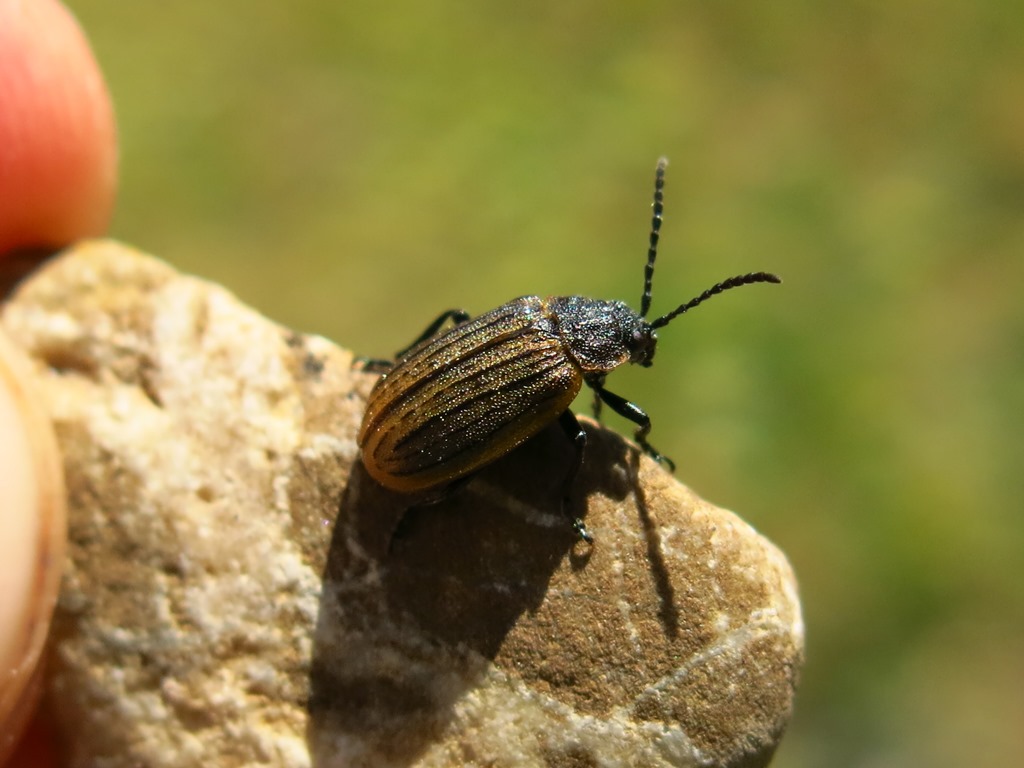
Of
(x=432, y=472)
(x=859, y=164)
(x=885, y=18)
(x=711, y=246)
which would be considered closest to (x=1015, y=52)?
(x=885, y=18)

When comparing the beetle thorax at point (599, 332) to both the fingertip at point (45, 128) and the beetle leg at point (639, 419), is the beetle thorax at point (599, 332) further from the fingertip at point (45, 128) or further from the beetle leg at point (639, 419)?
the fingertip at point (45, 128)

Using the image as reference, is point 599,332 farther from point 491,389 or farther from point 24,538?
point 24,538

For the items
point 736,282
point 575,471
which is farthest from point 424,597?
point 736,282

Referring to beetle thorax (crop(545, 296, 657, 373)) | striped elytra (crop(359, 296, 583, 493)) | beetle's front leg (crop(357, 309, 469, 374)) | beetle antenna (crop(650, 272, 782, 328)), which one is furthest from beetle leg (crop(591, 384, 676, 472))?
beetle's front leg (crop(357, 309, 469, 374))

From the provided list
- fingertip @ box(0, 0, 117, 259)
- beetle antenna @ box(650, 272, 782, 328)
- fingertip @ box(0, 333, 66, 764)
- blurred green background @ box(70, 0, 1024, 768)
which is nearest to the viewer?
fingertip @ box(0, 333, 66, 764)

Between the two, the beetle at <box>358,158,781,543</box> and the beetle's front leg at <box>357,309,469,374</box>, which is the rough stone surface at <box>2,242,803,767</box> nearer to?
the beetle's front leg at <box>357,309,469,374</box>

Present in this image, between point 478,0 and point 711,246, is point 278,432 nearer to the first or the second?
point 711,246
